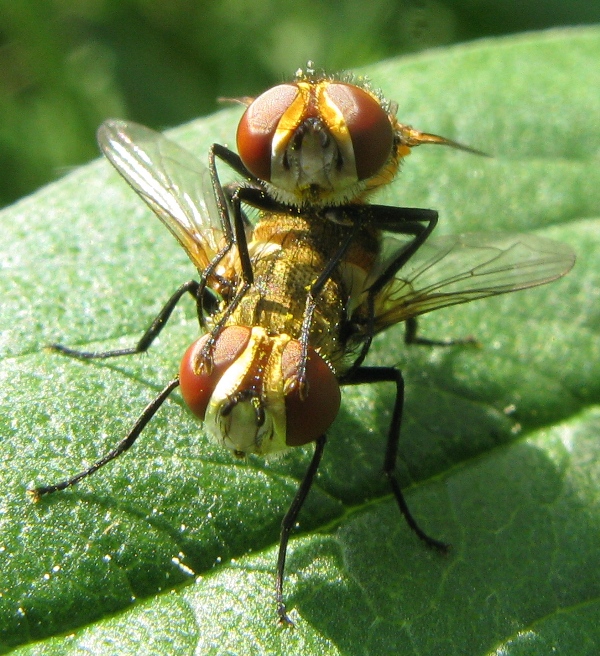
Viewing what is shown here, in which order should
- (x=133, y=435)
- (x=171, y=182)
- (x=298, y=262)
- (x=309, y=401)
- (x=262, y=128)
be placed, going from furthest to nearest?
(x=171, y=182) → (x=298, y=262) → (x=133, y=435) → (x=262, y=128) → (x=309, y=401)

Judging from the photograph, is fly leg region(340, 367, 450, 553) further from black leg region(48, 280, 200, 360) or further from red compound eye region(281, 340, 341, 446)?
black leg region(48, 280, 200, 360)

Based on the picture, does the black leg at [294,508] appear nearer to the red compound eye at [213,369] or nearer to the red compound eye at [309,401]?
the red compound eye at [309,401]

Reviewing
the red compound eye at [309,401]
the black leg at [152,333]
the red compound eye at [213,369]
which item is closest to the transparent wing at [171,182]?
the black leg at [152,333]

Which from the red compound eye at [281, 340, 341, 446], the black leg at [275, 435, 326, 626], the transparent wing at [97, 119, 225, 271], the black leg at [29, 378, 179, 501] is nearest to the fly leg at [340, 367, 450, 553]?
the black leg at [275, 435, 326, 626]

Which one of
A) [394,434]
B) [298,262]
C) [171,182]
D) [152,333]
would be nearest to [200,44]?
[171,182]

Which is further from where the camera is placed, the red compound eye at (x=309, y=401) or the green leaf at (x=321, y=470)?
the green leaf at (x=321, y=470)

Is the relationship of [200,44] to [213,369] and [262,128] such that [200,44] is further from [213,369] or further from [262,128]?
[213,369]
